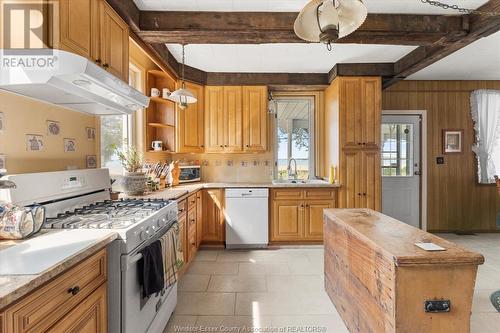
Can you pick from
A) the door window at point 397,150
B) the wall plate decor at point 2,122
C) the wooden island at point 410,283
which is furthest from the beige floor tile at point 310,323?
the door window at point 397,150

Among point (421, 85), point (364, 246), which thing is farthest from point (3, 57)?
point (421, 85)

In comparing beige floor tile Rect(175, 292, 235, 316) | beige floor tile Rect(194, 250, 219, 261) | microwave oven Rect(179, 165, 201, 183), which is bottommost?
beige floor tile Rect(175, 292, 235, 316)

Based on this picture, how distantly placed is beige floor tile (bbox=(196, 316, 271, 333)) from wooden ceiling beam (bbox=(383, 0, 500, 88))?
309cm

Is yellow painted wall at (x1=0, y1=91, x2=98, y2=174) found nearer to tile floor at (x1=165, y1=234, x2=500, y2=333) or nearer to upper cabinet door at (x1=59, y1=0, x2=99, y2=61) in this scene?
upper cabinet door at (x1=59, y1=0, x2=99, y2=61)

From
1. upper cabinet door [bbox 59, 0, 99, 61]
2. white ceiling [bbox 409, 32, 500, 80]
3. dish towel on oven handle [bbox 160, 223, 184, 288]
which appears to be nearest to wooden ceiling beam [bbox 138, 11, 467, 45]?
upper cabinet door [bbox 59, 0, 99, 61]

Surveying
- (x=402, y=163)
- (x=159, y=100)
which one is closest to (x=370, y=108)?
(x=402, y=163)

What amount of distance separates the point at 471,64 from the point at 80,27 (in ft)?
15.5

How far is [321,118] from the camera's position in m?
4.32

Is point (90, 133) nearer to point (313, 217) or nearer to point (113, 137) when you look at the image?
point (113, 137)

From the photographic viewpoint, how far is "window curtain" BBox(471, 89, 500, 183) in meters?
4.29

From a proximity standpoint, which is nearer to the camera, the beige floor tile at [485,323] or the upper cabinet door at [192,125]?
the beige floor tile at [485,323]

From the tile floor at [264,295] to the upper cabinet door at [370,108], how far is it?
1.79m

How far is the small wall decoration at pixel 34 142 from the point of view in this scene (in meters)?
1.60

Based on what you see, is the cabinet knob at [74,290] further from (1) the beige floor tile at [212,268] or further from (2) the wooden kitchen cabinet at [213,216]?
(2) the wooden kitchen cabinet at [213,216]
